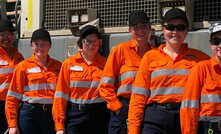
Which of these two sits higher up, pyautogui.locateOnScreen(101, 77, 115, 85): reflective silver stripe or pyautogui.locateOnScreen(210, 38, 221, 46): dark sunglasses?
pyautogui.locateOnScreen(210, 38, 221, 46): dark sunglasses

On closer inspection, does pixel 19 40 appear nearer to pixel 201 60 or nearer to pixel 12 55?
pixel 12 55

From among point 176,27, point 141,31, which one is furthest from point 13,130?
point 176,27

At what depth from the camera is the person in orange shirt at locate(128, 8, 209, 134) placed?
3.17m

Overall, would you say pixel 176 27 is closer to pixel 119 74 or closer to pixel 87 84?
pixel 119 74

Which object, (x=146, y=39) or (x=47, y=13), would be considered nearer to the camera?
(x=146, y=39)

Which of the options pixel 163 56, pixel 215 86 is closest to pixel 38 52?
pixel 163 56

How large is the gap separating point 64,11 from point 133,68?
155 cm

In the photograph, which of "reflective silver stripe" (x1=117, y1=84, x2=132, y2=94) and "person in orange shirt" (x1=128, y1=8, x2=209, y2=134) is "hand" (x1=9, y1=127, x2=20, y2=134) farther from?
"person in orange shirt" (x1=128, y1=8, x2=209, y2=134)

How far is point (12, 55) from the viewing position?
4812 mm

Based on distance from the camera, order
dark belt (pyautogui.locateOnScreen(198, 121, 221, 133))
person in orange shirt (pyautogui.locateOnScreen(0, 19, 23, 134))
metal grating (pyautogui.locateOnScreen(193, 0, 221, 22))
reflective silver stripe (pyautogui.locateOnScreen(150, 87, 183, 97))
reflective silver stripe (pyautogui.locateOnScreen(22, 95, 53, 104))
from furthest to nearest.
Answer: person in orange shirt (pyautogui.locateOnScreen(0, 19, 23, 134)), reflective silver stripe (pyautogui.locateOnScreen(22, 95, 53, 104)), metal grating (pyautogui.locateOnScreen(193, 0, 221, 22)), reflective silver stripe (pyautogui.locateOnScreen(150, 87, 183, 97)), dark belt (pyautogui.locateOnScreen(198, 121, 221, 133))

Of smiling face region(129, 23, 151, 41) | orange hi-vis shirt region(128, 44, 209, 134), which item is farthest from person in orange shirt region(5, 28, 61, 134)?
orange hi-vis shirt region(128, 44, 209, 134)

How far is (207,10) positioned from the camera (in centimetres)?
393

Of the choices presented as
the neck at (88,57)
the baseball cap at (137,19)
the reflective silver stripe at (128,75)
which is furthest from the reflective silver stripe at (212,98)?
the neck at (88,57)

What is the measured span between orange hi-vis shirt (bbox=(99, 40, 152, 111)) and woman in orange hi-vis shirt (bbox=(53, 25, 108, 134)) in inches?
8.8
